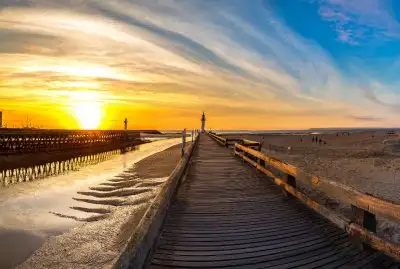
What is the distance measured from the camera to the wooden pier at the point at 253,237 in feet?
12.7

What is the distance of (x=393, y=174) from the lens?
1744cm

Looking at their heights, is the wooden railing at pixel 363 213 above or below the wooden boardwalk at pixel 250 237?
above

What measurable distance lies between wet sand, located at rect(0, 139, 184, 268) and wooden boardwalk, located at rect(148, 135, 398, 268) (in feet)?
7.86

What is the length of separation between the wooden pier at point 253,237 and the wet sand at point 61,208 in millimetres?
2502

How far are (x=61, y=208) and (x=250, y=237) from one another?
7.38 meters

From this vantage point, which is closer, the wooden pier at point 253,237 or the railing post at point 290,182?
the wooden pier at point 253,237

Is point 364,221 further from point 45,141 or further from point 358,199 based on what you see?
point 45,141

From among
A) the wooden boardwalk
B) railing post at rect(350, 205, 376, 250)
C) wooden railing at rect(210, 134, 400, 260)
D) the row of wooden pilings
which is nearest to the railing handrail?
wooden railing at rect(210, 134, 400, 260)

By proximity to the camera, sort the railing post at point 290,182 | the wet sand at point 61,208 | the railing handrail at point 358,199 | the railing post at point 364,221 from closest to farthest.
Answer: the railing handrail at point 358,199
the railing post at point 364,221
the wet sand at point 61,208
the railing post at point 290,182

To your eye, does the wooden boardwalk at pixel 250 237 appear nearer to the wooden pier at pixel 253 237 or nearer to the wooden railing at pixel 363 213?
the wooden pier at pixel 253 237

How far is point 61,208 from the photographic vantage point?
33.4 feet

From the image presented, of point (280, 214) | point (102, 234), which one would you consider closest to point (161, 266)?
point (280, 214)

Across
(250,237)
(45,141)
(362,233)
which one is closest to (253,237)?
(250,237)

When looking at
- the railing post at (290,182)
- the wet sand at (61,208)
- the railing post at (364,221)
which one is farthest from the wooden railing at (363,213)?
the wet sand at (61,208)
